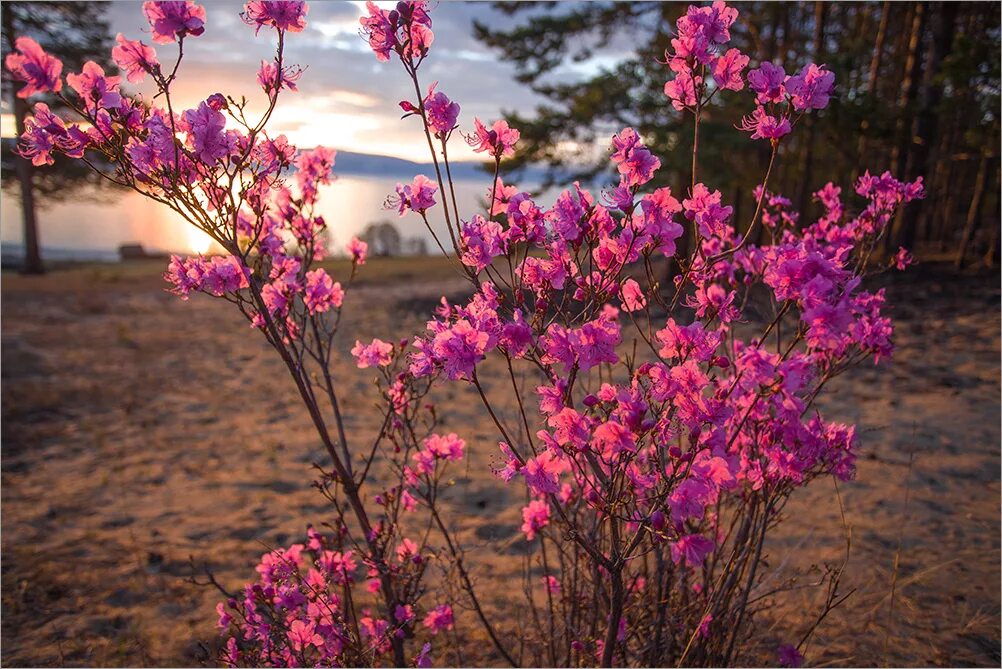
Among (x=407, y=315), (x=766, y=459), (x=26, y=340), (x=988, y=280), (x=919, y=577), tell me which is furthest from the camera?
(x=407, y=315)

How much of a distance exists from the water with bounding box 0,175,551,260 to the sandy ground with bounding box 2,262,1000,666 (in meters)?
1.26

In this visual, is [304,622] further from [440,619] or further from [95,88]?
[95,88]

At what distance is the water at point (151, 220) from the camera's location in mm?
2162

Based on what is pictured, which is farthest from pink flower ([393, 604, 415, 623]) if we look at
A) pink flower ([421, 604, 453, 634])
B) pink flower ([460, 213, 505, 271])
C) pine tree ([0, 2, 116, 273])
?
pine tree ([0, 2, 116, 273])

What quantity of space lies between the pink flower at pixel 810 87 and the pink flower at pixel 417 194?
1017mm

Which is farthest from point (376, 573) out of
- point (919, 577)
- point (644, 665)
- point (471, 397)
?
point (471, 397)

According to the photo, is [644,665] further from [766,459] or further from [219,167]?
[219,167]

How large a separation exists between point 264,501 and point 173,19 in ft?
11.9

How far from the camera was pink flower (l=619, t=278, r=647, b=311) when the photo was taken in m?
1.84

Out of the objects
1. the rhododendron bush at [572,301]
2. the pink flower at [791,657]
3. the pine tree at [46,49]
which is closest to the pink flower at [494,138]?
the rhododendron bush at [572,301]

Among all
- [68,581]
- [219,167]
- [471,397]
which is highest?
[219,167]

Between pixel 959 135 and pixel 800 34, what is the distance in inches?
203

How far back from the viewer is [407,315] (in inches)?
457

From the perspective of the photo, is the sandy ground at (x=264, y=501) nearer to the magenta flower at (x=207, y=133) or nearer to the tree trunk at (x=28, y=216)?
Result: the magenta flower at (x=207, y=133)
